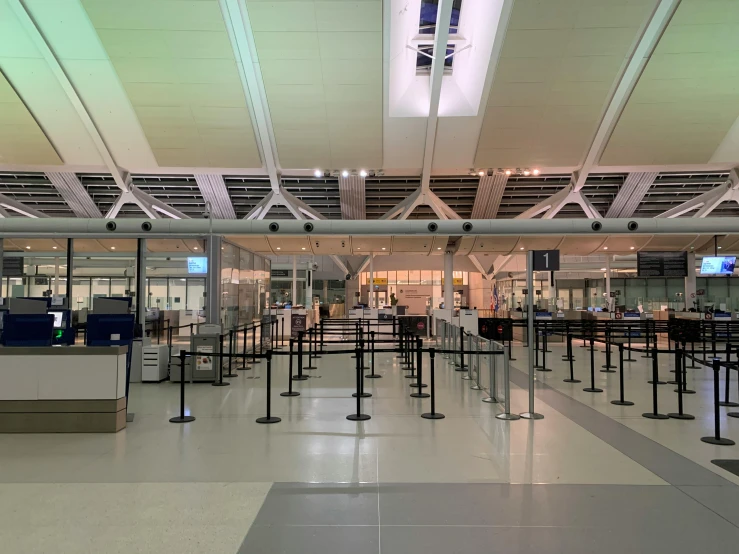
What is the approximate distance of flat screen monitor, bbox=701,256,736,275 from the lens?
19250mm

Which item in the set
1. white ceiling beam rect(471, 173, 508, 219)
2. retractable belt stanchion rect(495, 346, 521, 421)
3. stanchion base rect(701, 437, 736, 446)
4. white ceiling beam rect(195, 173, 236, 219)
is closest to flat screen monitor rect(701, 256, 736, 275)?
white ceiling beam rect(471, 173, 508, 219)

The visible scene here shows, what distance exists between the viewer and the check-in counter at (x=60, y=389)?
237 inches

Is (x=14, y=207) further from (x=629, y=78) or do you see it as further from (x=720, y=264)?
(x=720, y=264)

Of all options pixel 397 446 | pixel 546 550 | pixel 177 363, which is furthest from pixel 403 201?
pixel 546 550

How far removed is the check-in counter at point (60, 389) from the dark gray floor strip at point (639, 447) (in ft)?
19.7

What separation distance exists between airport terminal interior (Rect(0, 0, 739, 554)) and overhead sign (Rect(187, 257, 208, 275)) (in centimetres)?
19

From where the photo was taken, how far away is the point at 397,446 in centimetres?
553

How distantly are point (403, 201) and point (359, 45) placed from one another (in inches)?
296

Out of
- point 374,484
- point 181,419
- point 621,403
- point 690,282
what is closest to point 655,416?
point 621,403

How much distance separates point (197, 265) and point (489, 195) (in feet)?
43.0

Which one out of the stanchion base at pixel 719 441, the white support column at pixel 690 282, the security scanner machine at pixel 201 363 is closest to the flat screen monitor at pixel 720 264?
the white support column at pixel 690 282

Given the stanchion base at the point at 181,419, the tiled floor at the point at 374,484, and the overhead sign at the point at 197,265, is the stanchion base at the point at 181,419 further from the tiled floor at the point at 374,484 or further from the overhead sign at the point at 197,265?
the overhead sign at the point at 197,265

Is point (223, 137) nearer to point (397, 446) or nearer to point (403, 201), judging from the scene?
point (403, 201)

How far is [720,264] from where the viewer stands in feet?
63.6
